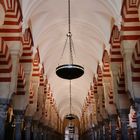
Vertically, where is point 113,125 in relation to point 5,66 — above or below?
below

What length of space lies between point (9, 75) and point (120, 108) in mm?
3515

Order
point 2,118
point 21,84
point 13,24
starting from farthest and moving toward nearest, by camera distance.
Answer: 1. point 21,84
2. point 13,24
3. point 2,118

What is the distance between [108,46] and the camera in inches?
350

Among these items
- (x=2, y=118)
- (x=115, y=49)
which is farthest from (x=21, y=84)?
(x=115, y=49)

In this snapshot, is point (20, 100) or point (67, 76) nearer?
point (67, 76)

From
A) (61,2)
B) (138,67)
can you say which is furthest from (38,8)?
(138,67)

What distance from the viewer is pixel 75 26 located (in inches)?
401

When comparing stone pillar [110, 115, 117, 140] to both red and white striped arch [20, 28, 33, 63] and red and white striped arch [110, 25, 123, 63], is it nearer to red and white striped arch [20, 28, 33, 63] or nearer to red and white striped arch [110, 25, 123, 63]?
red and white striped arch [110, 25, 123, 63]

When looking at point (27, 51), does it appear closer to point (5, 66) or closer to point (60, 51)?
point (5, 66)

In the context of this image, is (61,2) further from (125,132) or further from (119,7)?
(125,132)

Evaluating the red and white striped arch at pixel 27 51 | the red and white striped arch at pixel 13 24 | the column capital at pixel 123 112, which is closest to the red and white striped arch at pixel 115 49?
the column capital at pixel 123 112

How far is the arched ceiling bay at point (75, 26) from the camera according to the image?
784 cm

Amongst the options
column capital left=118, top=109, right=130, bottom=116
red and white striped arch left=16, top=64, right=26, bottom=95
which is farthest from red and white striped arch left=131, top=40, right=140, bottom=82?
red and white striped arch left=16, top=64, right=26, bottom=95

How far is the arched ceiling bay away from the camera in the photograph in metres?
7.84
